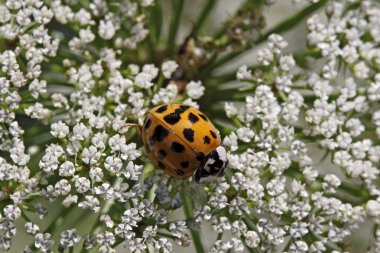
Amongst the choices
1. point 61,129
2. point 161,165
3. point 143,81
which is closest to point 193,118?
point 161,165

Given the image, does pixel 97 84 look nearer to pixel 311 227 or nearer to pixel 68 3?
pixel 68 3

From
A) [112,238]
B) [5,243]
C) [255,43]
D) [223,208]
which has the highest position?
[255,43]

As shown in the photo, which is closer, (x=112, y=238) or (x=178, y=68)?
(x=112, y=238)

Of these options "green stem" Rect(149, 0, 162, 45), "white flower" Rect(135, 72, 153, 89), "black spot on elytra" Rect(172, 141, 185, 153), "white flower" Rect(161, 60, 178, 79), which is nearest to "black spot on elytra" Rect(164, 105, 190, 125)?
"black spot on elytra" Rect(172, 141, 185, 153)

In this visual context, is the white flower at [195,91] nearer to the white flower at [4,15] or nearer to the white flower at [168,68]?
the white flower at [168,68]

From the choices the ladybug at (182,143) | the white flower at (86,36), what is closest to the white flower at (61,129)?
the ladybug at (182,143)

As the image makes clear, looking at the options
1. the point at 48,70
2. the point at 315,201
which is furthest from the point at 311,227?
the point at 48,70

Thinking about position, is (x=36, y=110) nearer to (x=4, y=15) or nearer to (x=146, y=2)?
(x=4, y=15)
